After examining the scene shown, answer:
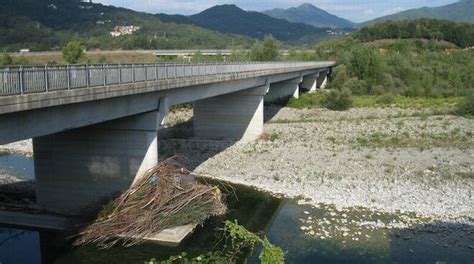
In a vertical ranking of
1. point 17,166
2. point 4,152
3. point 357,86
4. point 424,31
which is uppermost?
point 424,31

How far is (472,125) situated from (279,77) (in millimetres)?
19149

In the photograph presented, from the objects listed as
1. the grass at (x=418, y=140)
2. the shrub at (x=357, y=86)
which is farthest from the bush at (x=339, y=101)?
the grass at (x=418, y=140)

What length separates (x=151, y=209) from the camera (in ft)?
71.7

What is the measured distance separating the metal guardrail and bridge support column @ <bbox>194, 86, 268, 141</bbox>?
1519 cm

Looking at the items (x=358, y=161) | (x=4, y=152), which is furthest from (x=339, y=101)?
(x=4, y=152)

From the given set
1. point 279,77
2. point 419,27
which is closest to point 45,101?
point 279,77

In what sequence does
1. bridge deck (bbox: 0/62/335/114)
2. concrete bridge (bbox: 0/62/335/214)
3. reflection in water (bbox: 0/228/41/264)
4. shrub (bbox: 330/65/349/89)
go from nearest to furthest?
bridge deck (bbox: 0/62/335/114) → concrete bridge (bbox: 0/62/335/214) → reflection in water (bbox: 0/228/41/264) → shrub (bbox: 330/65/349/89)

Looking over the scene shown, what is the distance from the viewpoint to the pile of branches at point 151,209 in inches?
834

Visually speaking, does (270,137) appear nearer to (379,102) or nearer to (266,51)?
(379,102)

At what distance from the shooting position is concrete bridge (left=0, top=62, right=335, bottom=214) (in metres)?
15.0

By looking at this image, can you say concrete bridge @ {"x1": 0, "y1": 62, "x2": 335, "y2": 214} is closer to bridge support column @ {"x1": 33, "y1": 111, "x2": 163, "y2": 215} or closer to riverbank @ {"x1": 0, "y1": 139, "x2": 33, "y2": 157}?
bridge support column @ {"x1": 33, "y1": 111, "x2": 163, "y2": 215}

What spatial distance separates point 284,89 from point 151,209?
1896 inches

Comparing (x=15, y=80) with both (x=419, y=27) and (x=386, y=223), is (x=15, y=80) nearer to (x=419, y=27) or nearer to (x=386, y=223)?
(x=386, y=223)

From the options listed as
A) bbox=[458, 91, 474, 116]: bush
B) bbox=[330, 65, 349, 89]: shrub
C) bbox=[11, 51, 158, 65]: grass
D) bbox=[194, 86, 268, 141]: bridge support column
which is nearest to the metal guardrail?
bbox=[194, 86, 268, 141]: bridge support column
